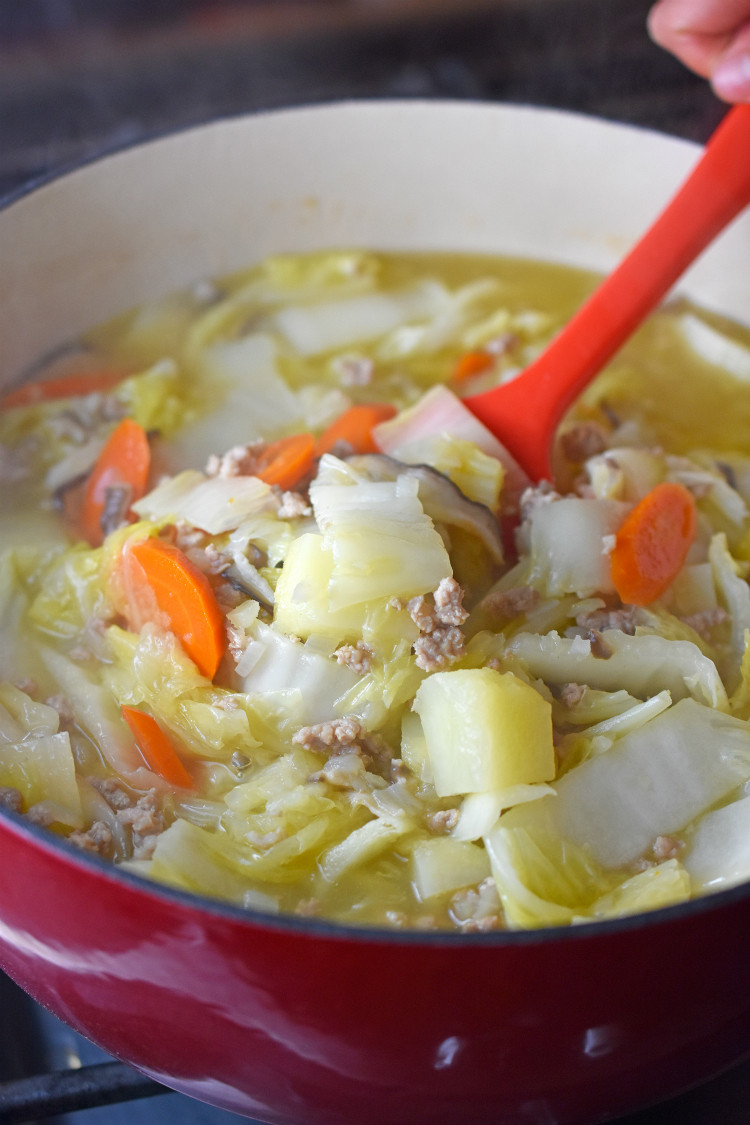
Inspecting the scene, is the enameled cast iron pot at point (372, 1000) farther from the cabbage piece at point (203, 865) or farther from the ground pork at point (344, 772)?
the ground pork at point (344, 772)

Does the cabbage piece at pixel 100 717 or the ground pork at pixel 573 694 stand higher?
the ground pork at pixel 573 694

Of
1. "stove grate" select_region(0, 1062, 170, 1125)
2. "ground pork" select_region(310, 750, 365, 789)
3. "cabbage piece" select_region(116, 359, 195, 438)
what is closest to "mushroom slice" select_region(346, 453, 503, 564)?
"ground pork" select_region(310, 750, 365, 789)

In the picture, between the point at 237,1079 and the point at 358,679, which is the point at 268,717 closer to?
the point at 358,679

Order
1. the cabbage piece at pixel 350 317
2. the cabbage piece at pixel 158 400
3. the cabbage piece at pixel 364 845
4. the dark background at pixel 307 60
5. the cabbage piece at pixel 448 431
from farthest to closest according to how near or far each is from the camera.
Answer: the dark background at pixel 307 60, the cabbage piece at pixel 350 317, the cabbage piece at pixel 158 400, the cabbage piece at pixel 448 431, the cabbage piece at pixel 364 845

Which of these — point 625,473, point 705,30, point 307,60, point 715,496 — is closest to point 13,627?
point 625,473

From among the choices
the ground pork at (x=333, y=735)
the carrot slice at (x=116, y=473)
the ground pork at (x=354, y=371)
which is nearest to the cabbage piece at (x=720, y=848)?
the ground pork at (x=333, y=735)

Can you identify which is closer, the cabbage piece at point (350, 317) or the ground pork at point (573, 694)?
the ground pork at point (573, 694)

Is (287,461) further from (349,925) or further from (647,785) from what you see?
(349,925)

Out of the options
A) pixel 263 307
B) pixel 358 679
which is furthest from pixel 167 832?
pixel 263 307
